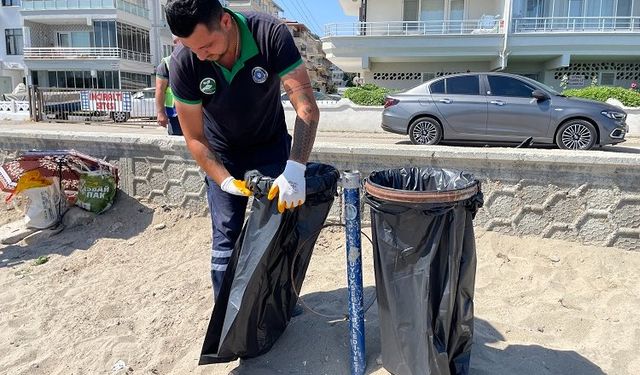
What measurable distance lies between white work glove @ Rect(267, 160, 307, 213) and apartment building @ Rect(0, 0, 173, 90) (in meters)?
35.2

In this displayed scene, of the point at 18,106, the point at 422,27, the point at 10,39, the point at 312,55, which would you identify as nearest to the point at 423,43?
the point at 422,27

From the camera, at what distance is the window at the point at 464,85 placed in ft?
31.8

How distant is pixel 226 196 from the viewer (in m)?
2.61

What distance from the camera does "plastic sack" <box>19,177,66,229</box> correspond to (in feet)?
15.1

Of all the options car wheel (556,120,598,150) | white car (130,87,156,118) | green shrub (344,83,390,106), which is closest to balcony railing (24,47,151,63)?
white car (130,87,156,118)

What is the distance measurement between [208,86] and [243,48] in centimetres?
25

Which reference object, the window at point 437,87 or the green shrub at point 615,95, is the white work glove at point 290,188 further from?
the green shrub at point 615,95

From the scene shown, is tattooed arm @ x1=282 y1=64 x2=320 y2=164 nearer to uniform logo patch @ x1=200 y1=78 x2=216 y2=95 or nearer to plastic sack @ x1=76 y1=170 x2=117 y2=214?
uniform logo patch @ x1=200 y1=78 x2=216 y2=95

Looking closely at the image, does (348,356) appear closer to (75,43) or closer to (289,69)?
(289,69)

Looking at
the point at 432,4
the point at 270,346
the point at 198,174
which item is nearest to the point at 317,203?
the point at 270,346

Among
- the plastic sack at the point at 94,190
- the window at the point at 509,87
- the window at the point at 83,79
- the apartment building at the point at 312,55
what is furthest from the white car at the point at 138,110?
the apartment building at the point at 312,55

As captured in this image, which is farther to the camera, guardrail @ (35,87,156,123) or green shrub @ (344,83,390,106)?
guardrail @ (35,87,156,123)

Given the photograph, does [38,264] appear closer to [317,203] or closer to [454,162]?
[317,203]

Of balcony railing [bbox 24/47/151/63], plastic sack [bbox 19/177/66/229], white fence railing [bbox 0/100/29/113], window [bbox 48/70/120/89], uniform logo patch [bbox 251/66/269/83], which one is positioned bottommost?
plastic sack [bbox 19/177/66/229]
